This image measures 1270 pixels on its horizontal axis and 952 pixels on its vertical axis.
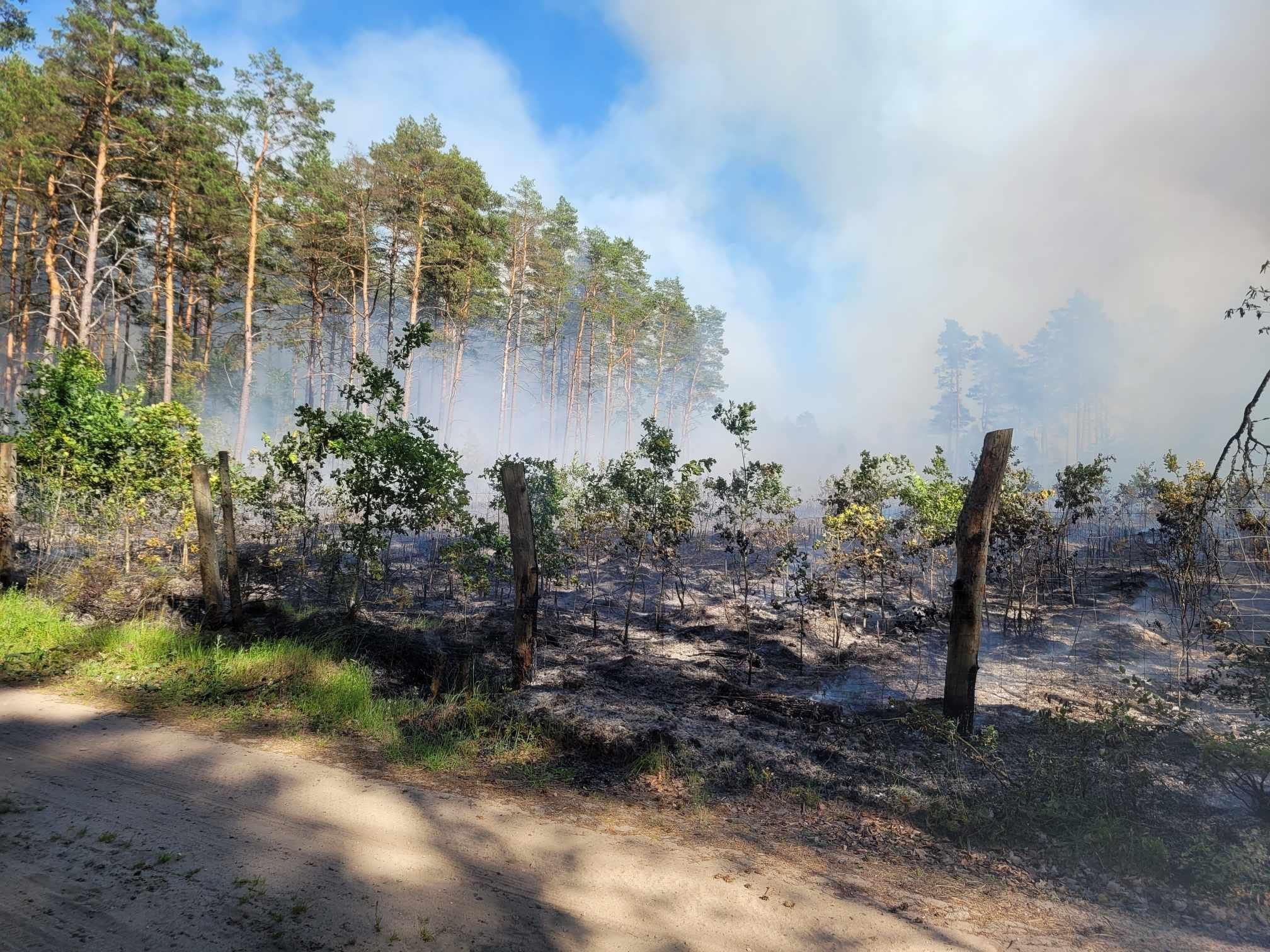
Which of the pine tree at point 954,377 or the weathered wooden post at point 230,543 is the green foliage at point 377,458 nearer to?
the weathered wooden post at point 230,543

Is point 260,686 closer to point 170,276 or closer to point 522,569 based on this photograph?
point 522,569

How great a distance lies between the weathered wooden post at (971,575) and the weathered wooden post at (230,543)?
10503 millimetres

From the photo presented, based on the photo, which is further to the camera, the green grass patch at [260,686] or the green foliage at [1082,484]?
the green foliage at [1082,484]

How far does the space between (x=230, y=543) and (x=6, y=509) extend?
3924 millimetres

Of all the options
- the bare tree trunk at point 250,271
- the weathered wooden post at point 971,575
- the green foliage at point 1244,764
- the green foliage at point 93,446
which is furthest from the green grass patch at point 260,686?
the bare tree trunk at point 250,271

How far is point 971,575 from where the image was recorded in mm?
7062

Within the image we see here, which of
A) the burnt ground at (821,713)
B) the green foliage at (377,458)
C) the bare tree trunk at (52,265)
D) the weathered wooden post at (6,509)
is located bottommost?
the burnt ground at (821,713)

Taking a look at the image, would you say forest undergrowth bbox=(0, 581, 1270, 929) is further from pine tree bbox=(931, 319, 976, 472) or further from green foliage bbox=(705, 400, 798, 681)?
pine tree bbox=(931, 319, 976, 472)

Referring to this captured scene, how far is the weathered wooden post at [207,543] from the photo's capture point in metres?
9.39

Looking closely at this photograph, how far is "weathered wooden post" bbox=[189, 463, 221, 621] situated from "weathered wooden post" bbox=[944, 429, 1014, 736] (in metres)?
10.6

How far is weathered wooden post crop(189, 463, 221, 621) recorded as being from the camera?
30.8 ft

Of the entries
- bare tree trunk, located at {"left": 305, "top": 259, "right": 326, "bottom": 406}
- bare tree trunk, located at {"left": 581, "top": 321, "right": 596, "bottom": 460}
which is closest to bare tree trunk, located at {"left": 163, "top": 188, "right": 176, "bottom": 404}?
bare tree trunk, located at {"left": 305, "top": 259, "right": 326, "bottom": 406}

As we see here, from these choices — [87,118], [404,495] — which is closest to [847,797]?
[404,495]

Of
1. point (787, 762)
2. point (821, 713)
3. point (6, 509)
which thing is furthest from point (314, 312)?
point (787, 762)
